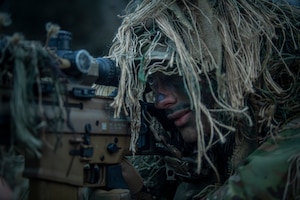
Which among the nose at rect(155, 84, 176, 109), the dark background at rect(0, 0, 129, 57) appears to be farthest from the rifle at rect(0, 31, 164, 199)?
the dark background at rect(0, 0, 129, 57)

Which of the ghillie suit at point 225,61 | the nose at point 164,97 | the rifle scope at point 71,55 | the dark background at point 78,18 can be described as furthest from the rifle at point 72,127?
the dark background at point 78,18

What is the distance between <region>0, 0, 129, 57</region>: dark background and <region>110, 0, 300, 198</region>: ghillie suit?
3.36 feet

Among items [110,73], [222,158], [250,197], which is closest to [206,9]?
[110,73]

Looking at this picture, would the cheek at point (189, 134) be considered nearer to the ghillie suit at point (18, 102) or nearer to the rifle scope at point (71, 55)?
the rifle scope at point (71, 55)

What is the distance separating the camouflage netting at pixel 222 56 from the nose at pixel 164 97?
87 mm

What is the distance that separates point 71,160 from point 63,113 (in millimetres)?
235

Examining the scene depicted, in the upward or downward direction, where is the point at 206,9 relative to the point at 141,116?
upward

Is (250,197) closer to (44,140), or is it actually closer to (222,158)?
(222,158)

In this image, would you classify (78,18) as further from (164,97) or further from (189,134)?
(189,134)

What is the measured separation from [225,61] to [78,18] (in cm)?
202

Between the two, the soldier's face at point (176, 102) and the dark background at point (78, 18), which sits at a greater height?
the dark background at point (78, 18)

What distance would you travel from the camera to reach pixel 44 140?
1.95 m

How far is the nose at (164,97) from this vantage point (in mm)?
2564

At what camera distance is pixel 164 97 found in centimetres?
258
